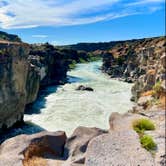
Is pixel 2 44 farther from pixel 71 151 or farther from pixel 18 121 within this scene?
pixel 71 151

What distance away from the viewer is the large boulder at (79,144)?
11633 mm

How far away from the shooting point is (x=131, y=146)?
12203 millimetres

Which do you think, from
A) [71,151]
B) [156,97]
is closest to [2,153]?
[71,151]

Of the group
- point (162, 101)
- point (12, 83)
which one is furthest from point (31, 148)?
point (12, 83)

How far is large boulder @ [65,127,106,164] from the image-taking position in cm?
1163

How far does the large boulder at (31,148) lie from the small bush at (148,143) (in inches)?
117

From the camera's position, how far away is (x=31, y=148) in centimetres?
1226

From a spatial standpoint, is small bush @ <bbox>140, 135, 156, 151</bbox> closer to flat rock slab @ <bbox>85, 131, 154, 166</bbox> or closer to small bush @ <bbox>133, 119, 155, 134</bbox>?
flat rock slab @ <bbox>85, 131, 154, 166</bbox>

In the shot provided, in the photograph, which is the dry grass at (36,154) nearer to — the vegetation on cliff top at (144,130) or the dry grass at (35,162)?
the dry grass at (35,162)

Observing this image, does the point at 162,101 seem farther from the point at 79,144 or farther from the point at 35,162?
the point at 35,162

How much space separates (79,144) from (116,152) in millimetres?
1606

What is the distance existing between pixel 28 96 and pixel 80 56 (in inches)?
4654

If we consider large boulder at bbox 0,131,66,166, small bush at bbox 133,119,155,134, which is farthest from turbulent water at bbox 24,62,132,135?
large boulder at bbox 0,131,66,166

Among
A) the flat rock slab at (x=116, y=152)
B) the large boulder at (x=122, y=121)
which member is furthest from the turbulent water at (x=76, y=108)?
the flat rock slab at (x=116, y=152)
